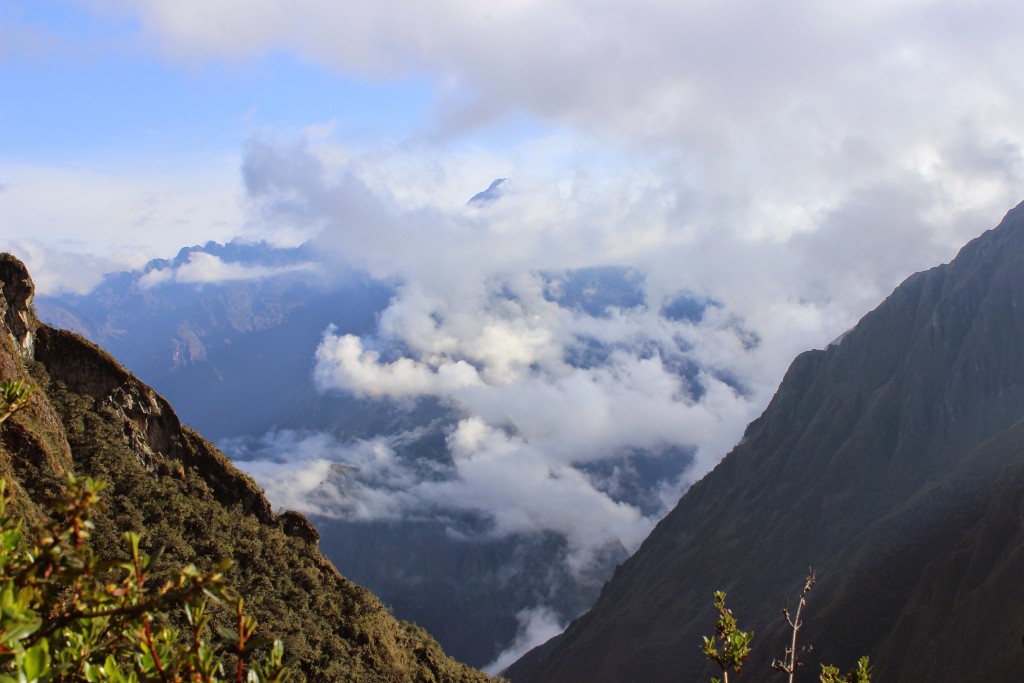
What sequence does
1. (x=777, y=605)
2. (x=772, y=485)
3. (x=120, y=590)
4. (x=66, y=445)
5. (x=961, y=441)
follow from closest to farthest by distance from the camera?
(x=120, y=590) → (x=66, y=445) → (x=777, y=605) → (x=961, y=441) → (x=772, y=485)

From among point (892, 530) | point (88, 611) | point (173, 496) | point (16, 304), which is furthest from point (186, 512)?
point (892, 530)

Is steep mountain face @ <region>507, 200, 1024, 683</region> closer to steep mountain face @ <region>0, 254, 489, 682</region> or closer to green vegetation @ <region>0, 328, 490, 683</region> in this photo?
green vegetation @ <region>0, 328, 490, 683</region>

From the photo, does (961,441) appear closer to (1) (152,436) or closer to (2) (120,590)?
(1) (152,436)

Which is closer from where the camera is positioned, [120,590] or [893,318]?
[120,590]

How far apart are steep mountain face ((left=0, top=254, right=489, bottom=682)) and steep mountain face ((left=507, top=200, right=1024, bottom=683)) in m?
73.9

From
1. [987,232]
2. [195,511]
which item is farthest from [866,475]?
[195,511]

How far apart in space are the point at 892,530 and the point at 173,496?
127795 mm

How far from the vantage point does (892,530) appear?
13825cm

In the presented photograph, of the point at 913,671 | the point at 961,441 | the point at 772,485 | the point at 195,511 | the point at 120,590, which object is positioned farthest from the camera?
the point at 772,485

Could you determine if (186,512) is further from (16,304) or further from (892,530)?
(892,530)

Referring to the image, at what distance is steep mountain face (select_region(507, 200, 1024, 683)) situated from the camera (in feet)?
357

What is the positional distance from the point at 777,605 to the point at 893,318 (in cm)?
8525

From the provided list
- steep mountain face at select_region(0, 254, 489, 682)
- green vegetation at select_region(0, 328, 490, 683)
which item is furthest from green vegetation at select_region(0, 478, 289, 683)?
steep mountain face at select_region(0, 254, 489, 682)

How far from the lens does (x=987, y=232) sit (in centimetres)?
19700
